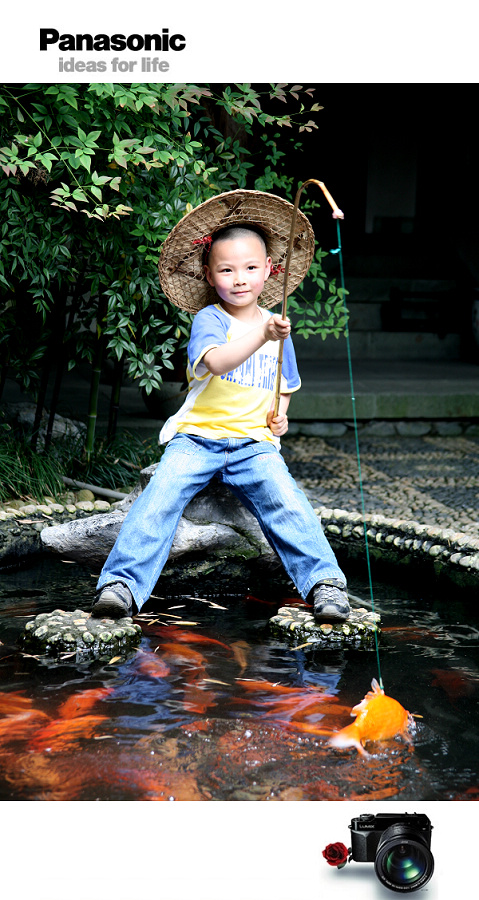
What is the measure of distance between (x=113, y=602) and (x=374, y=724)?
3.18 feet

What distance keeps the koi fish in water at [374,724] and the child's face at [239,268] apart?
1.48 metres

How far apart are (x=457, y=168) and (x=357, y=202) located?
1237 mm

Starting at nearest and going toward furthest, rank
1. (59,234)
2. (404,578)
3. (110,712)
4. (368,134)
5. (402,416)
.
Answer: (110,712), (404,578), (59,234), (402,416), (368,134)

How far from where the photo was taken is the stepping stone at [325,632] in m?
3.01

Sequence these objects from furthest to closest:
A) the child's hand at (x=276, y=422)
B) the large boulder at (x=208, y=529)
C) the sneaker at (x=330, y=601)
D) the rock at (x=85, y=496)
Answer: the rock at (x=85, y=496) → the large boulder at (x=208, y=529) → the child's hand at (x=276, y=422) → the sneaker at (x=330, y=601)

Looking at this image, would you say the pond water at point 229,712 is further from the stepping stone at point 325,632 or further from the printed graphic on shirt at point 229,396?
the printed graphic on shirt at point 229,396

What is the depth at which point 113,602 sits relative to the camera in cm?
Answer: 291

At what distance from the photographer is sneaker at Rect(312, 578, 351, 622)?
3.00 meters

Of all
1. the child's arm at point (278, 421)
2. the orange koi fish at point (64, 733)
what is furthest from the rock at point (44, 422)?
the orange koi fish at point (64, 733)

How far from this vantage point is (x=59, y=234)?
13.5 feet

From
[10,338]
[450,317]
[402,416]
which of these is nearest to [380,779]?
[10,338]

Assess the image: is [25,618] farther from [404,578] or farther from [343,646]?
[404,578]
